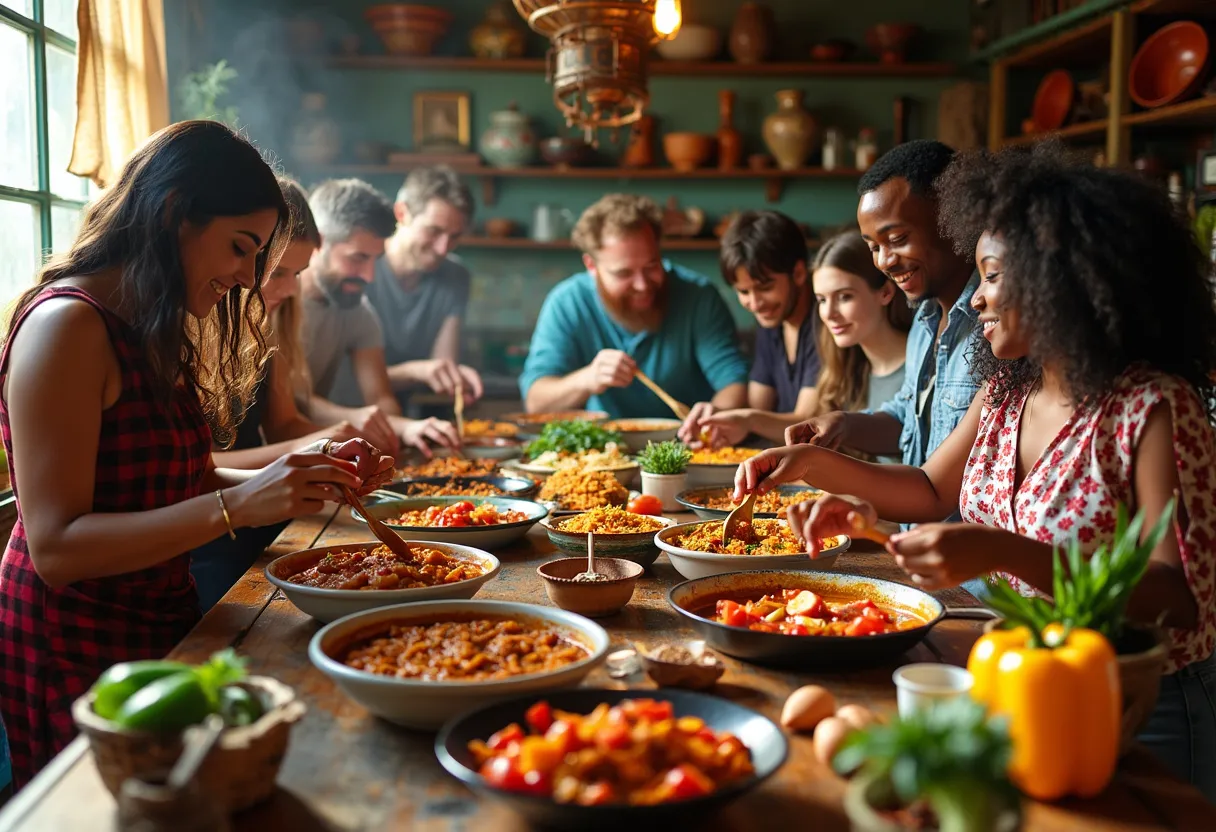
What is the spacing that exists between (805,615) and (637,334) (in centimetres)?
325

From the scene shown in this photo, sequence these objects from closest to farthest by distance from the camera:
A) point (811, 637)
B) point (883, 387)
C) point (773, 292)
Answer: point (811, 637)
point (883, 387)
point (773, 292)

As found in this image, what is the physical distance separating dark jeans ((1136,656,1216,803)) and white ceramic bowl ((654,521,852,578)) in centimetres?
59

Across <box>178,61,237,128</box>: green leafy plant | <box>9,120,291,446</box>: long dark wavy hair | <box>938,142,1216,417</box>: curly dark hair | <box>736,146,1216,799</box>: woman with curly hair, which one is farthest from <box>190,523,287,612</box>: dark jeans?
<box>178,61,237,128</box>: green leafy plant

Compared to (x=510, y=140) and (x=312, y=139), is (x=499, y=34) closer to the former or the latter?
(x=510, y=140)

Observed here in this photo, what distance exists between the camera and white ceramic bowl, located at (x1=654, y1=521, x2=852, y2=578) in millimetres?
1899

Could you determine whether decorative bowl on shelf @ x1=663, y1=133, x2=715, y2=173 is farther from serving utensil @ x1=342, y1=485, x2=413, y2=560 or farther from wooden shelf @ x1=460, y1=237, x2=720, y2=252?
serving utensil @ x1=342, y1=485, x2=413, y2=560

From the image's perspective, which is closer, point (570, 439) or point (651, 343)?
point (570, 439)

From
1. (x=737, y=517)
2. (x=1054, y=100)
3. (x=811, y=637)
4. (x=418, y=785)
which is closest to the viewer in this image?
(x=418, y=785)

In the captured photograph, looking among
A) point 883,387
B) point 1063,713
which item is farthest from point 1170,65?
point 1063,713

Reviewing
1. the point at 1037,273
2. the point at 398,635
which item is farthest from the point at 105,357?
the point at 1037,273

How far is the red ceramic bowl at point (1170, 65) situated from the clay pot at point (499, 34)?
362cm

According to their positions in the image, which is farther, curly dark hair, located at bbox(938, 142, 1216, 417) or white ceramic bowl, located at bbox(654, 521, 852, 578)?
white ceramic bowl, located at bbox(654, 521, 852, 578)

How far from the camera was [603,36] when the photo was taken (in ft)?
9.31

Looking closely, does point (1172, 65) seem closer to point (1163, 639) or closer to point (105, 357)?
point (1163, 639)
